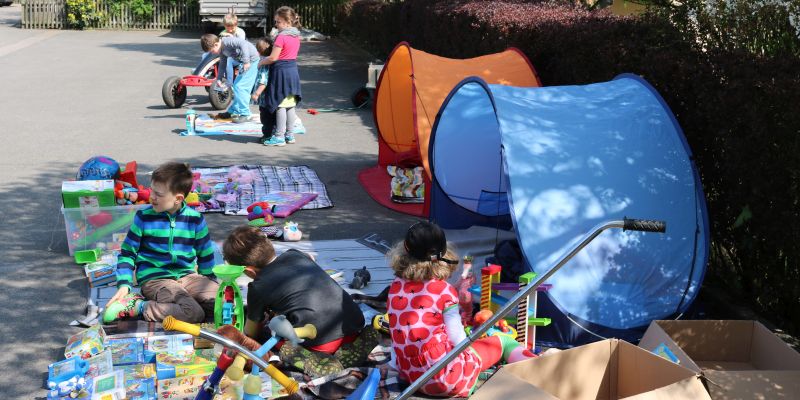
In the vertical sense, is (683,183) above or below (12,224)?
above

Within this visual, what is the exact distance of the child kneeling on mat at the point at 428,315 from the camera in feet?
15.4

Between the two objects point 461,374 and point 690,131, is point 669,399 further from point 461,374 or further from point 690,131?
point 690,131

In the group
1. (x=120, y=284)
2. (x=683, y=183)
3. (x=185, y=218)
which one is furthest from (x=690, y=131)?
(x=120, y=284)

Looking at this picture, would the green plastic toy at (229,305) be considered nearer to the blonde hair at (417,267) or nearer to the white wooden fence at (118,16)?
the blonde hair at (417,267)

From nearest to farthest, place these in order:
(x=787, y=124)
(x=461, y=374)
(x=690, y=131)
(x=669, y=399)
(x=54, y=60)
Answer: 1. (x=669, y=399)
2. (x=461, y=374)
3. (x=787, y=124)
4. (x=690, y=131)
5. (x=54, y=60)

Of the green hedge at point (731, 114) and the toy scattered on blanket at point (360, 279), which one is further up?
the green hedge at point (731, 114)

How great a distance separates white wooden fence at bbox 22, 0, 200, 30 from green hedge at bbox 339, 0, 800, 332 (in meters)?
22.4

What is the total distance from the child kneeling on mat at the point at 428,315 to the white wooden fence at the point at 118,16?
2565cm

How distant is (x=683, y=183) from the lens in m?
5.98

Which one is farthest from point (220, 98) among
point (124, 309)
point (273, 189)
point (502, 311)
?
point (502, 311)

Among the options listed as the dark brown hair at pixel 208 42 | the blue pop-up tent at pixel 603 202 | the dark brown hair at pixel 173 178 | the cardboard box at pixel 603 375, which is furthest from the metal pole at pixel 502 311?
the dark brown hair at pixel 208 42

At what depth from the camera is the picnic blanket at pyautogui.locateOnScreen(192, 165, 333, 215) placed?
8259mm

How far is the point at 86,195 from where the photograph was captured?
678cm

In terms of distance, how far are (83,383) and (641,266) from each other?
3.29 m
